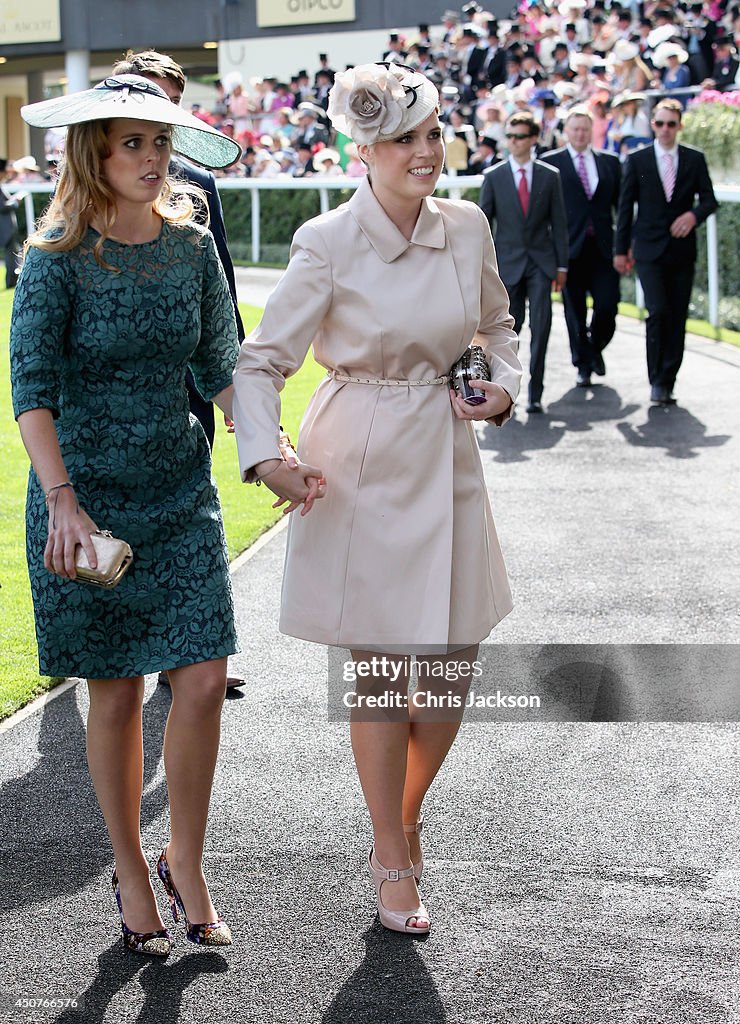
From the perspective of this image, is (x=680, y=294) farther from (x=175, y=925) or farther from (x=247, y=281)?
(x=247, y=281)

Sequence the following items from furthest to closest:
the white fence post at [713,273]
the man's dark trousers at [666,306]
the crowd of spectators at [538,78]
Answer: the crowd of spectators at [538,78]
the white fence post at [713,273]
the man's dark trousers at [666,306]

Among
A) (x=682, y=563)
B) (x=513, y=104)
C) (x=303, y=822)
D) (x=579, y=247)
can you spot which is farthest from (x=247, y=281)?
(x=303, y=822)

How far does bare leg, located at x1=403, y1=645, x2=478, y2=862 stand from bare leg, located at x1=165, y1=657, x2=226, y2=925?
0.56 m

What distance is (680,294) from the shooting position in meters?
10.8

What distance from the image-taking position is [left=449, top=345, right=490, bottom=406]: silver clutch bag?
140 inches

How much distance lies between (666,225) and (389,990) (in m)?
8.46

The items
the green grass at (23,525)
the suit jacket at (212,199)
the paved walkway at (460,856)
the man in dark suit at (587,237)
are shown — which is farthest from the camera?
the man in dark suit at (587,237)

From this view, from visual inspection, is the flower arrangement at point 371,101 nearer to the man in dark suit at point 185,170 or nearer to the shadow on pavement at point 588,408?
the man in dark suit at point 185,170

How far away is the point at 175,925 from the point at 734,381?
9.03 m

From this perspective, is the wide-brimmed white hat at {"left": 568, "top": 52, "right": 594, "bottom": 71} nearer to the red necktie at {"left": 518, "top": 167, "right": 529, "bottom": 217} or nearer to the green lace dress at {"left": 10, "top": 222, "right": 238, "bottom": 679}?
the red necktie at {"left": 518, "top": 167, "right": 529, "bottom": 217}

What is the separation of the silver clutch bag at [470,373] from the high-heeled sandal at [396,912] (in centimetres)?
118

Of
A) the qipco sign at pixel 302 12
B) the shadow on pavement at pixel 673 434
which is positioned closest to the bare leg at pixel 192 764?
the shadow on pavement at pixel 673 434

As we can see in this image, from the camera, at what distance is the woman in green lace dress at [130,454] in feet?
10.5

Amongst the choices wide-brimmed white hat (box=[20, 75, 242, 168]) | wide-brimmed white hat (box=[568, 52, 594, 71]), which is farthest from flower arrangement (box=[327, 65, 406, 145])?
wide-brimmed white hat (box=[568, 52, 594, 71])
